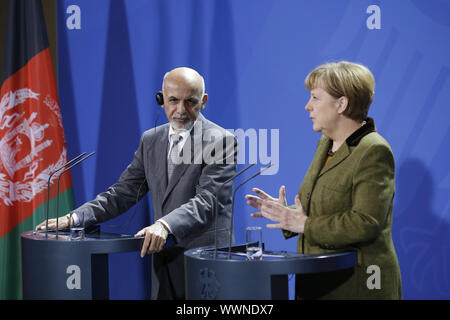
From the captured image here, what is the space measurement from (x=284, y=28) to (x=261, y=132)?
714 mm

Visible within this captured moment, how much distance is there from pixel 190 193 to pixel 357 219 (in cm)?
107

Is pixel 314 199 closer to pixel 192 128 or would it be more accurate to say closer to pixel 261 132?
pixel 192 128

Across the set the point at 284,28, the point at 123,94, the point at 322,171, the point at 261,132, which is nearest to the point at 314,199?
the point at 322,171

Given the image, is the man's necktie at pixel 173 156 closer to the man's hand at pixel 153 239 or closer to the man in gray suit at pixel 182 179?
the man in gray suit at pixel 182 179

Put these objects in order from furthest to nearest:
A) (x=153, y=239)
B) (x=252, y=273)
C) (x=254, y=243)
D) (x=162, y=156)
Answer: (x=162, y=156)
(x=153, y=239)
(x=254, y=243)
(x=252, y=273)

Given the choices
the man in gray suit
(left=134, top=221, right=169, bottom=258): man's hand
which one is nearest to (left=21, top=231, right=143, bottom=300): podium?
(left=134, top=221, right=169, bottom=258): man's hand

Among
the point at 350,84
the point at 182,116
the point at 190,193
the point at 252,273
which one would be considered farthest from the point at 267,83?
the point at 252,273

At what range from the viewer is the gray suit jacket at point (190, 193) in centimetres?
272

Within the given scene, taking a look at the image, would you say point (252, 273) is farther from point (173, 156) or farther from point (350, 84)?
point (173, 156)

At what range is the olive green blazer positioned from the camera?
6.64ft

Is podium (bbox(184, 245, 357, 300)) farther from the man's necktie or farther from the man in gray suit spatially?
the man's necktie

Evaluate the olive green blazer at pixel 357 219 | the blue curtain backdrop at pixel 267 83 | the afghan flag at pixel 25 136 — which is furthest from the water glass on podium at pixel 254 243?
the afghan flag at pixel 25 136

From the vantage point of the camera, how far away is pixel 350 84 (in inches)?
86.0

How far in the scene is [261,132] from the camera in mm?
3721
